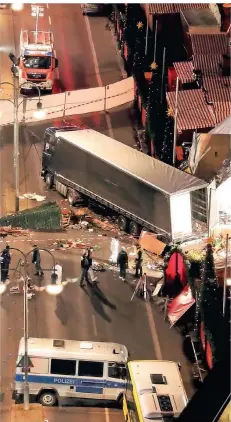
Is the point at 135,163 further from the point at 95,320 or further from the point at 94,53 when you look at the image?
the point at 94,53

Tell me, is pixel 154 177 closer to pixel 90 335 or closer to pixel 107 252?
pixel 107 252

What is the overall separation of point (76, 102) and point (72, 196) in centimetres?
997

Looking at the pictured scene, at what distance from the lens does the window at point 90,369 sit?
1651 inches

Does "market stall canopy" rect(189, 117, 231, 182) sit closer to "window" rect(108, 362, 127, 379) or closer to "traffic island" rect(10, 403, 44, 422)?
"window" rect(108, 362, 127, 379)

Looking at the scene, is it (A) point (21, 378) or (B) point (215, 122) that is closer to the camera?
(A) point (21, 378)

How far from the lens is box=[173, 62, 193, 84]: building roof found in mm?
62000

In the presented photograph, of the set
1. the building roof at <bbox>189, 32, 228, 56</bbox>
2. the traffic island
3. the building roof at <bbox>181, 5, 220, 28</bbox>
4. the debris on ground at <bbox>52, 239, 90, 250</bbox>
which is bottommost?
the traffic island

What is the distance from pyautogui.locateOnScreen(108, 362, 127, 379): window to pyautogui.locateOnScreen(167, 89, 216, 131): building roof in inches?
734

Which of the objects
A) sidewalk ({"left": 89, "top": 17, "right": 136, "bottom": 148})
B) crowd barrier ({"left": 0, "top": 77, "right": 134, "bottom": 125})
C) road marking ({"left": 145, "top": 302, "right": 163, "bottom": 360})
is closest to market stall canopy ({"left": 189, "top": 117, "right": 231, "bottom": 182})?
sidewalk ({"left": 89, "top": 17, "right": 136, "bottom": 148})

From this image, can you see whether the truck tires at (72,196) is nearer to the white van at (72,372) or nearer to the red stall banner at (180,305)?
the red stall banner at (180,305)

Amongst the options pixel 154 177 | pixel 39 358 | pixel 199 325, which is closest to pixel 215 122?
pixel 154 177

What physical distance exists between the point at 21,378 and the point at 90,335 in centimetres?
513

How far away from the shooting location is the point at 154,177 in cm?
5266

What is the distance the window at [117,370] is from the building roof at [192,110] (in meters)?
18.6
